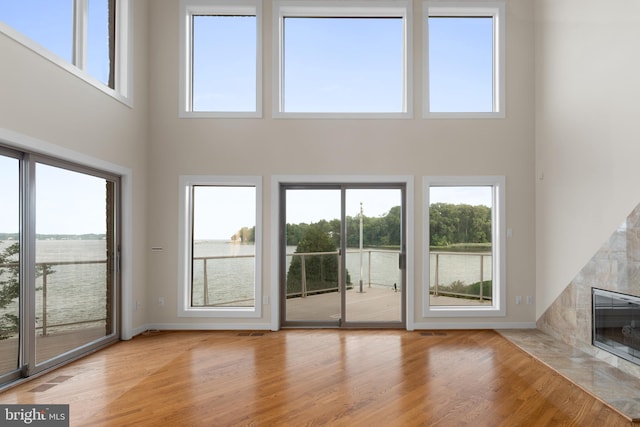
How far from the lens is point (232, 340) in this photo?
513cm

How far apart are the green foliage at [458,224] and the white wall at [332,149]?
253mm

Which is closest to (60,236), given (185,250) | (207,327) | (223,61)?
(185,250)

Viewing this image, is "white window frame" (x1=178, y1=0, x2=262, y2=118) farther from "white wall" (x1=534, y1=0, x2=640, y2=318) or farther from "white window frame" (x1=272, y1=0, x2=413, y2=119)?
"white wall" (x1=534, y1=0, x2=640, y2=318)

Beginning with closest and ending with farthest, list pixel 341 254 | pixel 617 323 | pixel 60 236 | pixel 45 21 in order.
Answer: pixel 45 21
pixel 617 323
pixel 60 236
pixel 341 254

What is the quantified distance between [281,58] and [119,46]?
210cm

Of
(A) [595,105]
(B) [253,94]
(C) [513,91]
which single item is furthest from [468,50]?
(B) [253,94]

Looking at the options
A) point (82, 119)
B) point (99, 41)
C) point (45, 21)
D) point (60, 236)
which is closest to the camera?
point (45, 21)

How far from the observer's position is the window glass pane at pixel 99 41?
15.3 feet

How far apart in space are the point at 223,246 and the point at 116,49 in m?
2.87

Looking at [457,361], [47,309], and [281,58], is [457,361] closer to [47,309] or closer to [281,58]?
[47,309]

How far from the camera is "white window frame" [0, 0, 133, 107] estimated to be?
142 inches

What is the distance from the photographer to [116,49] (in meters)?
5.16

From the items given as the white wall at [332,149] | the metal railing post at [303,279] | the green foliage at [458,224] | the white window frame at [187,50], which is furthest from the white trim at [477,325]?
the white window frame at [187,50]

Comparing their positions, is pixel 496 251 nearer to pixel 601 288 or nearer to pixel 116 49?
pixel 601 288
